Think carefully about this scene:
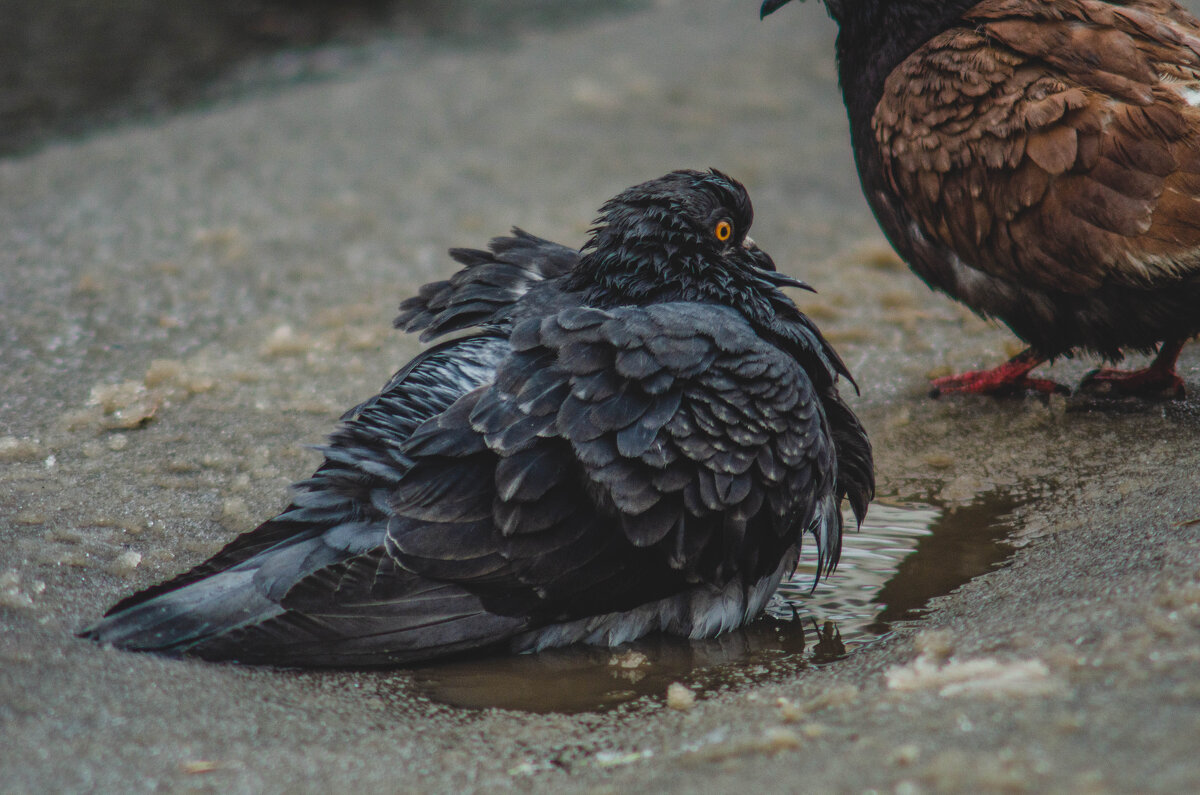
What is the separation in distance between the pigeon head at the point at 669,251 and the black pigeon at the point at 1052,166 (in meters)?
0.91

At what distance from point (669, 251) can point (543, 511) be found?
95cm

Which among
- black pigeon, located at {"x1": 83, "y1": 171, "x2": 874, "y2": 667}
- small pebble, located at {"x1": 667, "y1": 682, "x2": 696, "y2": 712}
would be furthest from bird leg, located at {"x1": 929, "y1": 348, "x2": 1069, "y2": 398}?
small pebble, located at {"x1": 667, "y1": 682, "x2": 696, "y2": 712}

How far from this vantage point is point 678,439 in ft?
9.56

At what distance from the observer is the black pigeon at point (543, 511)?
110 inches

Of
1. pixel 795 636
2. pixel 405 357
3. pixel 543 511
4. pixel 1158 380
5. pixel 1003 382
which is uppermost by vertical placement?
pixel 1158 380

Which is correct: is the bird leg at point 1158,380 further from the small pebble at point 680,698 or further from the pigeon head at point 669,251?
the small pebble at point 680,698

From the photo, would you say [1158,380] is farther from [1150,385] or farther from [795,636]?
[795,636]

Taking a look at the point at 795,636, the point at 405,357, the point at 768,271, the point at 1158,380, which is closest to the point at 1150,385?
the point at 1158,380

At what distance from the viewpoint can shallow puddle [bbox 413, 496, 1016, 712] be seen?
9.20 feet

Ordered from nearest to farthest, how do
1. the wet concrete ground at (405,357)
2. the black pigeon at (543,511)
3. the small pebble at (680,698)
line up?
the wet concrete ground at (405,357) → the small pebble at (680,698) → the black pigeon at (543,511)

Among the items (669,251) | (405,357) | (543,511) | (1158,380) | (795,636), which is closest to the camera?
(543,511)

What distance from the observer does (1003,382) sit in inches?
171

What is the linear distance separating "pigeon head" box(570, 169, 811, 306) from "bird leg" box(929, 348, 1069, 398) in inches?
52.2

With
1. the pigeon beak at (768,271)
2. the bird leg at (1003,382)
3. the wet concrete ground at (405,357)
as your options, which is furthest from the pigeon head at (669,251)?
the bird leg at (1003,382)
